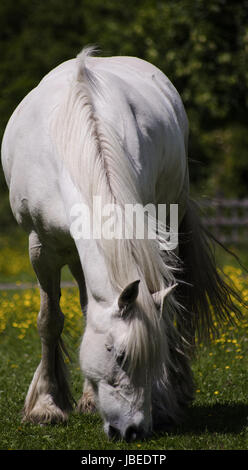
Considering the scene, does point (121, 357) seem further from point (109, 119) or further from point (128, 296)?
point (109, 119)

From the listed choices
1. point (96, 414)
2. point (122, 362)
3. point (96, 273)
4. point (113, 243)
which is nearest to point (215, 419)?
point (96, 414)

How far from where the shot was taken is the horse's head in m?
3.35

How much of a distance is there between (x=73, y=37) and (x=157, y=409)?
1905 cm

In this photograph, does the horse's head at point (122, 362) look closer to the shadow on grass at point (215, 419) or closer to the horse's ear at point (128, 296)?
the horse's ear at point (128, 296)

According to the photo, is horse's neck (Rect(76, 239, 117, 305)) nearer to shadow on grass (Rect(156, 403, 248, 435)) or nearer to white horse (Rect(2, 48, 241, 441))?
white horse (Rect(2, 48, 241, 441))

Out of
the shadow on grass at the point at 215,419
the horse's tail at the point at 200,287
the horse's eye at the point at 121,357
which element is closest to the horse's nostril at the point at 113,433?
the horse's eye at the point at 121,357

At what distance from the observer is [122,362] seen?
3.39 meters

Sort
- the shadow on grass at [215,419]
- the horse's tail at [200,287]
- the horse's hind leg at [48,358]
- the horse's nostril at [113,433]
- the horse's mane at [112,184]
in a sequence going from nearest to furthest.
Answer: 1. the horse's mane at [112,184]
2. the horse's nostril at [113,433]
3. the shadow on grass at [215,419]
4. the horse's hind leg at [48,358]
5. the horse's tail at [200,287]

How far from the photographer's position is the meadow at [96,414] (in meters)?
3.94

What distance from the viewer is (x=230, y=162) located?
59.9ft

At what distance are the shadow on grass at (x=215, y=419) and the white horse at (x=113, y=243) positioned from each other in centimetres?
10
